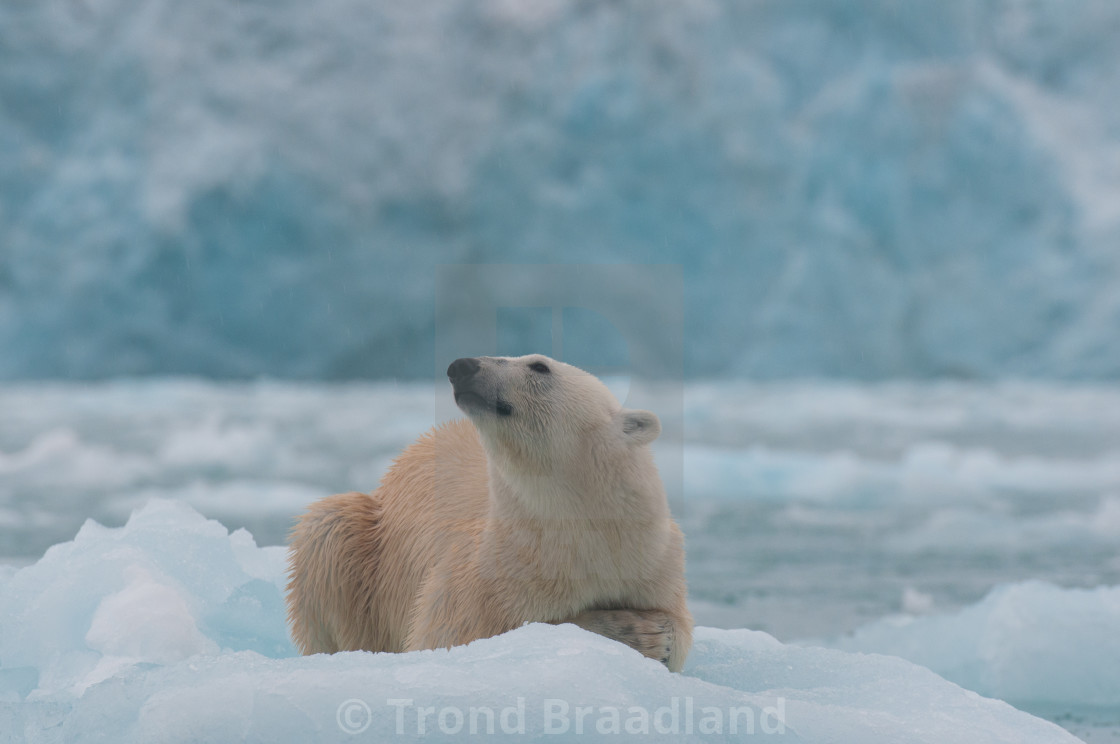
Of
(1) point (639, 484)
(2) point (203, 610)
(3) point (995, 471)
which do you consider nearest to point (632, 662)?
(1) point (639, 484)

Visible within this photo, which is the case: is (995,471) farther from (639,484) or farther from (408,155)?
(408,155)

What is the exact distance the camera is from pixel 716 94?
18.8m

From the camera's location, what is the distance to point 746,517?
10.1 meters

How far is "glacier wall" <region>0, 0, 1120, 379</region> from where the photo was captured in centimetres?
1728

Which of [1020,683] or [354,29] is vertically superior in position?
[354,29]

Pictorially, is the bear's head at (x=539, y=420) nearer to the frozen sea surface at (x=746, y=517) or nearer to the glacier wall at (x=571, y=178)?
the frozen sea surface at (x=746, y=517)

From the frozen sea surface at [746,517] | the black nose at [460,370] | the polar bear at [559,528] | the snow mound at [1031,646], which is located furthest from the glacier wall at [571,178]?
the black nose at [460,370]

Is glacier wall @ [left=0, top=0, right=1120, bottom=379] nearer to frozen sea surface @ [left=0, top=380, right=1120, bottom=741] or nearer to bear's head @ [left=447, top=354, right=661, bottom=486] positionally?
frozen sea surface @ [left=0, top=380, right=1120, bottom=741]

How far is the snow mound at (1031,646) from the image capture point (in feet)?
14.9

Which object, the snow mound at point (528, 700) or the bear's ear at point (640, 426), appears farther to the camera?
the bear's ear at point (640, 426)

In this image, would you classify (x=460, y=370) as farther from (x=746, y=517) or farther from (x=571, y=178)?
(x=571, y=178)

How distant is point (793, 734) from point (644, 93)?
17.6 metres

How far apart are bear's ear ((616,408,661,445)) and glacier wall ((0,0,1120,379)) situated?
1408cm

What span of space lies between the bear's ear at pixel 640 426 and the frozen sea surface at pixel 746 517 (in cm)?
73
